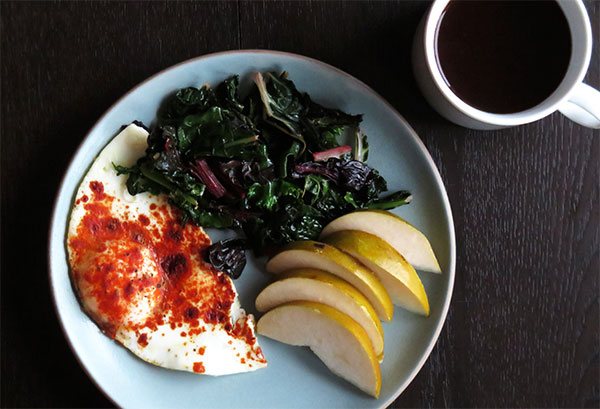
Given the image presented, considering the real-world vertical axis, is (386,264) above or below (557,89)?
below

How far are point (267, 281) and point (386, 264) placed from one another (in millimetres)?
419

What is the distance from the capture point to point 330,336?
5.75 feet

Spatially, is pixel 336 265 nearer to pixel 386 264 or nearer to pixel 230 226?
pixel 386 264

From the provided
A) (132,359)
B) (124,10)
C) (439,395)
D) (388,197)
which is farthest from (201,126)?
(439,395)

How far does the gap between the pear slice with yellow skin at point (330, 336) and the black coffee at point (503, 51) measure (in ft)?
2.55

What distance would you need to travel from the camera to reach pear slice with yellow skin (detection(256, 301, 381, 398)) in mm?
1723

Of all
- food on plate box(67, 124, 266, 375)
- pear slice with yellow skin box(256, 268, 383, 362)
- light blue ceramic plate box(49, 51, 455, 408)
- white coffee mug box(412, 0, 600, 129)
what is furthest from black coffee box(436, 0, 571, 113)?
food on plate box(67, 124, 266, 375)

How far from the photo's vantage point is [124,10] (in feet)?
6.40

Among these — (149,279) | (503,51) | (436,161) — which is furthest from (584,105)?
(149,279)

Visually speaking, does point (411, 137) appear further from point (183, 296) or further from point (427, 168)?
point (183, 296)

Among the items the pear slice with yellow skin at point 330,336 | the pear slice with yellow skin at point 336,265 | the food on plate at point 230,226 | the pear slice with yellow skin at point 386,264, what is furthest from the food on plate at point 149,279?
the pear slice with yellow skin at point 386,264

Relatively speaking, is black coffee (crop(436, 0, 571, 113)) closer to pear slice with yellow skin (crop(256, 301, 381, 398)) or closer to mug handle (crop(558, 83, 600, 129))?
mug handle (crop(558, 83, 600, 129))

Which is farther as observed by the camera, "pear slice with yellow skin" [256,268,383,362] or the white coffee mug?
"pear slice with yellow skin" [256,268,383,362]

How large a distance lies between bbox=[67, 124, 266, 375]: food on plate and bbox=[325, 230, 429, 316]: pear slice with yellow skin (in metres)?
0.42
